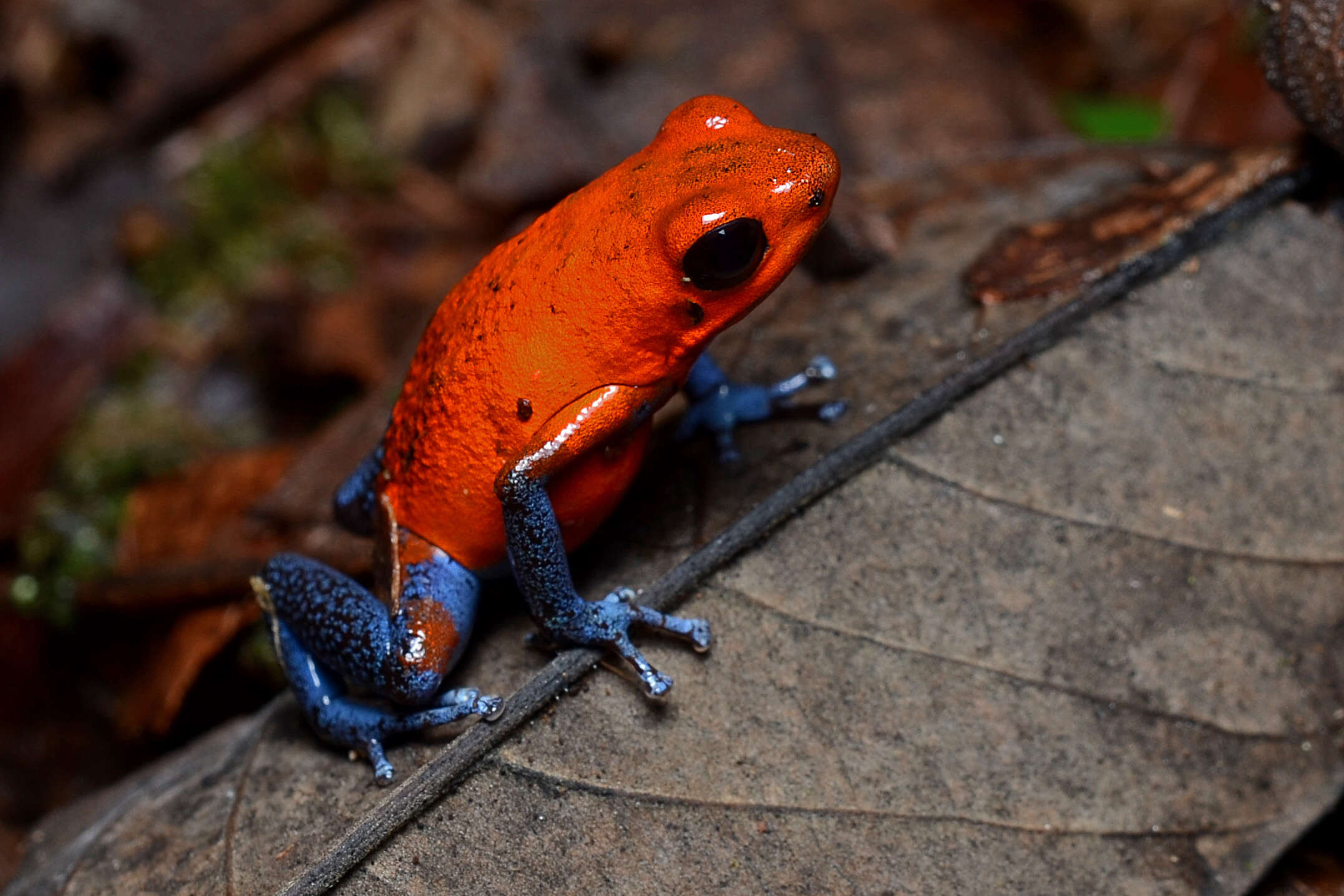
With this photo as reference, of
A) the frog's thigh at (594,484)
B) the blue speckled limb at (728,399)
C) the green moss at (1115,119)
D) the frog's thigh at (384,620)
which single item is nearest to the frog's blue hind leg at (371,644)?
the frog's thigh at (384,620)

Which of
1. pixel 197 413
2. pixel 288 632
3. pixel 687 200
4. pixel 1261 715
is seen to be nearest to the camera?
pixel 687 200

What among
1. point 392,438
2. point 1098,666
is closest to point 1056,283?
point 1098,666

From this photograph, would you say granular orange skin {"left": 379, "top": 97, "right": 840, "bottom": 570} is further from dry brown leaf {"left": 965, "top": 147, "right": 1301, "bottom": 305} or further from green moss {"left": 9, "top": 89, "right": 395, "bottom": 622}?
green moss {"left": 9, "top": 89, "right": 395, "bottom": 622}

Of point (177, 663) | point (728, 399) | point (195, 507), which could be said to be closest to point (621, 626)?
point (728, 399)

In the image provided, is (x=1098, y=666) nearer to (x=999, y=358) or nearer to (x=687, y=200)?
(x=999, y=358)

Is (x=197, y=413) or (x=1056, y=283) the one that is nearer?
(x=1056, y=283)

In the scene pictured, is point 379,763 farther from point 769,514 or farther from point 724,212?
point 724,212

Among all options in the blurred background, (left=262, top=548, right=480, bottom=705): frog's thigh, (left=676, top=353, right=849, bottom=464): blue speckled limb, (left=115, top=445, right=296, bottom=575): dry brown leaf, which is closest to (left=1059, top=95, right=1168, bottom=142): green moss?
the blurred background

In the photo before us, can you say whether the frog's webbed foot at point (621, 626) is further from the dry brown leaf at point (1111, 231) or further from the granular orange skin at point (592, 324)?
the dry brown leaf at point (1111, 231)
